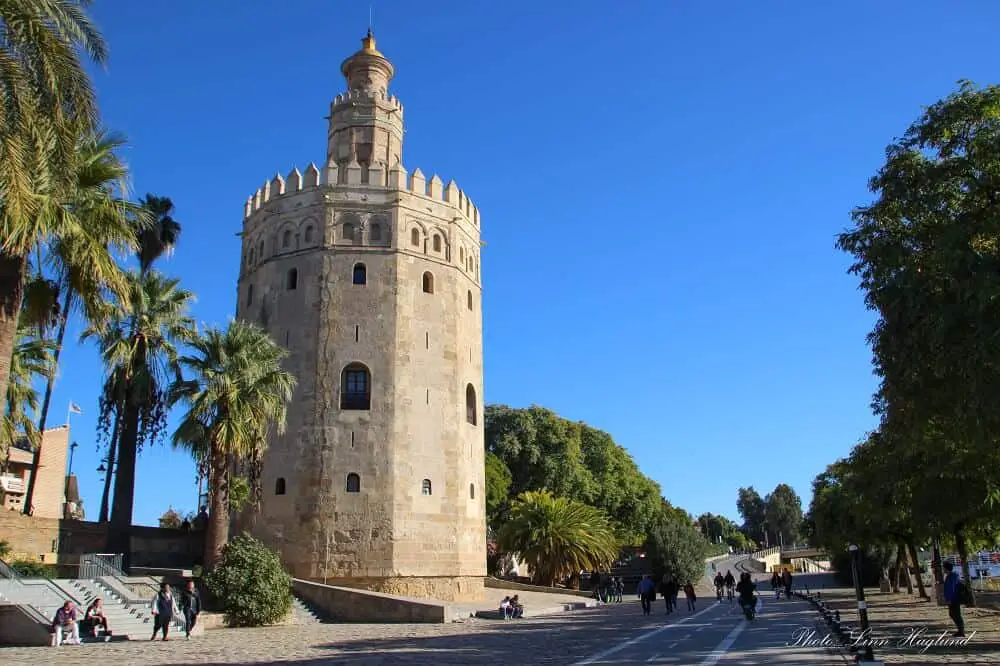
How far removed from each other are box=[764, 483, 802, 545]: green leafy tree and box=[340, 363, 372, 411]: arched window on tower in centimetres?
11869

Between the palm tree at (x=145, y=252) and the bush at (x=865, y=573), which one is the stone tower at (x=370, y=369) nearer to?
the palm tree at (x=145, y=252)

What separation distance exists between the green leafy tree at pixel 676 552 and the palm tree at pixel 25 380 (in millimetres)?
32038

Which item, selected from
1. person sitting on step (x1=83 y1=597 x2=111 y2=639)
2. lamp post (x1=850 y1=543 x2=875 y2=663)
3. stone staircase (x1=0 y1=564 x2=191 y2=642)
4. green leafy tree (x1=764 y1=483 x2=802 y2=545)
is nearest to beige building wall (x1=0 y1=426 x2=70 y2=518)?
stone staircase (x1=0 y1=564 x2=191 y2=642)

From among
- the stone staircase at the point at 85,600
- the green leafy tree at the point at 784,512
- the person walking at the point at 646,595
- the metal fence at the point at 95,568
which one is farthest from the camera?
the green leafy tree at the point at 784,512

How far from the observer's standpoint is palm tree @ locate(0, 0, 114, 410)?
967 cm

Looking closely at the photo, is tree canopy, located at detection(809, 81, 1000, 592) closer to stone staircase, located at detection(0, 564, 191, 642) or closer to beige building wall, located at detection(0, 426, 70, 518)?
stone staircase, located at detection(0, 564, 191, 642)

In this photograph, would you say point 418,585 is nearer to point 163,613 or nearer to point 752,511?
point 163,613

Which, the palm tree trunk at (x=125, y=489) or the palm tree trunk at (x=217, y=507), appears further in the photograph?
the palm tree trunk at (x=125, y=489)

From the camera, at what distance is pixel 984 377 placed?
9102 mm

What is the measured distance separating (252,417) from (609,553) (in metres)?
21.9

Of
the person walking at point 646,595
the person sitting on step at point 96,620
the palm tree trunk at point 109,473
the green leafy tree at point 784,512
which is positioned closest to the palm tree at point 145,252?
the palm tree trunk at point 109,473

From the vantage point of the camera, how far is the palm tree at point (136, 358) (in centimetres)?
2209

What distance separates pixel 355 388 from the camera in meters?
28.4

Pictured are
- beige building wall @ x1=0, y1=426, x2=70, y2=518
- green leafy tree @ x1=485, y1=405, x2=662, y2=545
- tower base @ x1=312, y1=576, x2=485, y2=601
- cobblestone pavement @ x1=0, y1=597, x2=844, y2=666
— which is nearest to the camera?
cobblestone pavement @ x1=0, y1=597, x2=844, y2=666
